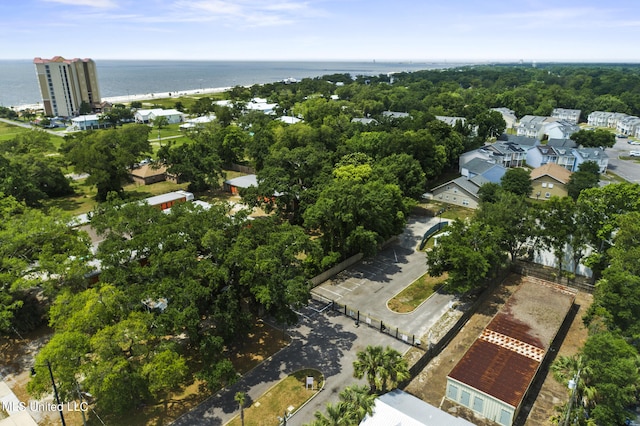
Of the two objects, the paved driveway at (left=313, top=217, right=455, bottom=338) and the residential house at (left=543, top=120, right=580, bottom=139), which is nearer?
the paved driveway at (left=313, top=217, right=455, bottom=338)

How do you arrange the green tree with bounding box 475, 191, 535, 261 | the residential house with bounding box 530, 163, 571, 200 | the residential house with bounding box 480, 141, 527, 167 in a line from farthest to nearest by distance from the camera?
1. the residential house with bounding box 480, 141, 527, 167
2. the residential house with bounding box 530, 163, 571, 200
3. the green tree with bounding box 475, 191, 535, 261

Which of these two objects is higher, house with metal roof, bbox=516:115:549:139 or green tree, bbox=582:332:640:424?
house with metal roof, bbox=516:115:549:139

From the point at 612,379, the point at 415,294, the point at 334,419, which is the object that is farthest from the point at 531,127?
the point at 334,419

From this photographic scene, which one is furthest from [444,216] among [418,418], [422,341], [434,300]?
[418,418]

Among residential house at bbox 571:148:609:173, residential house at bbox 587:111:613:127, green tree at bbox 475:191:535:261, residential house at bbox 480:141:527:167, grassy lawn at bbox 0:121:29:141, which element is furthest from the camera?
residential house at bbox 587:111:613:127

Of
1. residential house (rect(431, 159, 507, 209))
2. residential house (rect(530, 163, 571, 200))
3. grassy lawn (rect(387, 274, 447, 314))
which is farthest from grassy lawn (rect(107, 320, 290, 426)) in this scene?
residential house (rect(530, 163, 571, 200))

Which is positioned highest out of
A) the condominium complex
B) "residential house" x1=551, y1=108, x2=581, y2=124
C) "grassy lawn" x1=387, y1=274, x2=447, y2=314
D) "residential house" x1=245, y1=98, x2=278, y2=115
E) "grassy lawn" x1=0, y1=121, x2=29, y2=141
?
the condominium complex

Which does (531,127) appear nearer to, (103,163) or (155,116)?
(103,163)

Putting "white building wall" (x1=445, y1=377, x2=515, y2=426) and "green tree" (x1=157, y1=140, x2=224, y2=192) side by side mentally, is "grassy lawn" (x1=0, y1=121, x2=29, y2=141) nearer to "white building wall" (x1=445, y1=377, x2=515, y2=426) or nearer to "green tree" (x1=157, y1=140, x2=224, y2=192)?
"green tree" (x1=157, y1=140, x2=224, y2=192)
